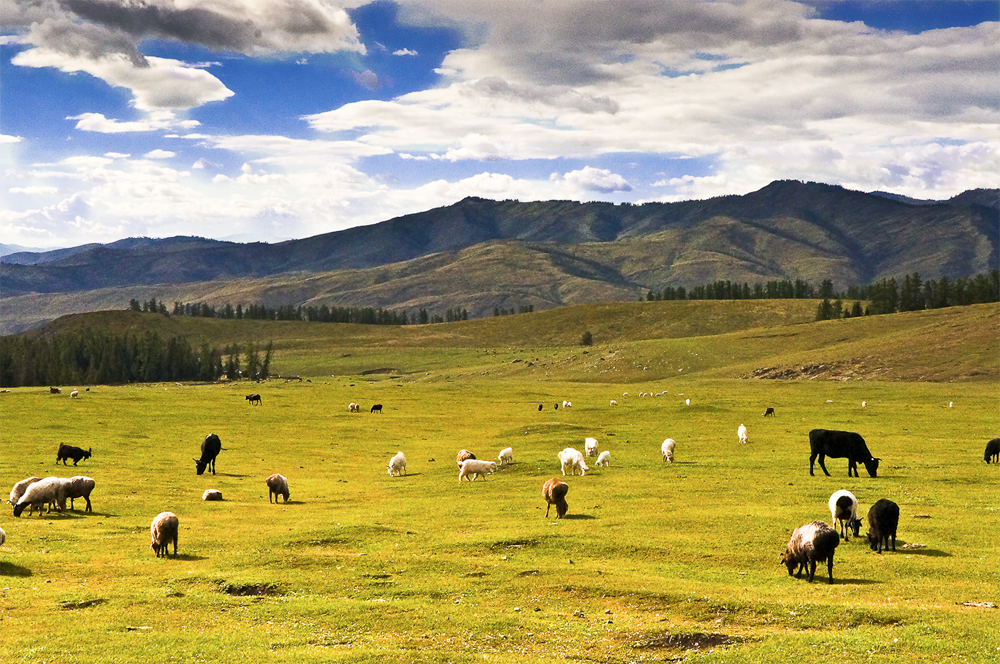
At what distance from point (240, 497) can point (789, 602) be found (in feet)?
96.8

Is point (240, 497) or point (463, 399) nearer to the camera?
point (240, 497)

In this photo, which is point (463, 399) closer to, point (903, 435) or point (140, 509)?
point (903, 435)

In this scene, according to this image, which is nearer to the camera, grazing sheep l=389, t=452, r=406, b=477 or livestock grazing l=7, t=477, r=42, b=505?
livestock grazing l=7, t=477, r=42, b=505

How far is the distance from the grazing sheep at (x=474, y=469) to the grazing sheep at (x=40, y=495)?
64.7 ft

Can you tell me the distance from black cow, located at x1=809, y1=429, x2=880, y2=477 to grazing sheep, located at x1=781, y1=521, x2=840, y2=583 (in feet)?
63.0

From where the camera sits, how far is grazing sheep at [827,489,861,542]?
28.9 meters

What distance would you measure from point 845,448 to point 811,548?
68.1ft

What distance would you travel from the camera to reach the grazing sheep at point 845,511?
2894 centimetres

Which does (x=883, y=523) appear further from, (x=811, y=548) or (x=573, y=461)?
(x=573, y=461)

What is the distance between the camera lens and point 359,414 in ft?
310

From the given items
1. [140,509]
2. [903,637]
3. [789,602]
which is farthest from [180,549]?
[903,637]

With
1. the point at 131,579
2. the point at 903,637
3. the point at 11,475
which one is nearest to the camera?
the point at 903,637

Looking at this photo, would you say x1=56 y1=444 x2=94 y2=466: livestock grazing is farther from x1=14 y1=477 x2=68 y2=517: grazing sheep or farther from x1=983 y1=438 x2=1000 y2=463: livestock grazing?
x1=983 y1=438 x2=1000 y2=463: livestock grazing

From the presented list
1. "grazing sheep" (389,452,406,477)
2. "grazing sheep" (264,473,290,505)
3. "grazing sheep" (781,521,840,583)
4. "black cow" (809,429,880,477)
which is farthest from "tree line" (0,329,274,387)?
"grazing sheep" (781,521,840,583)
